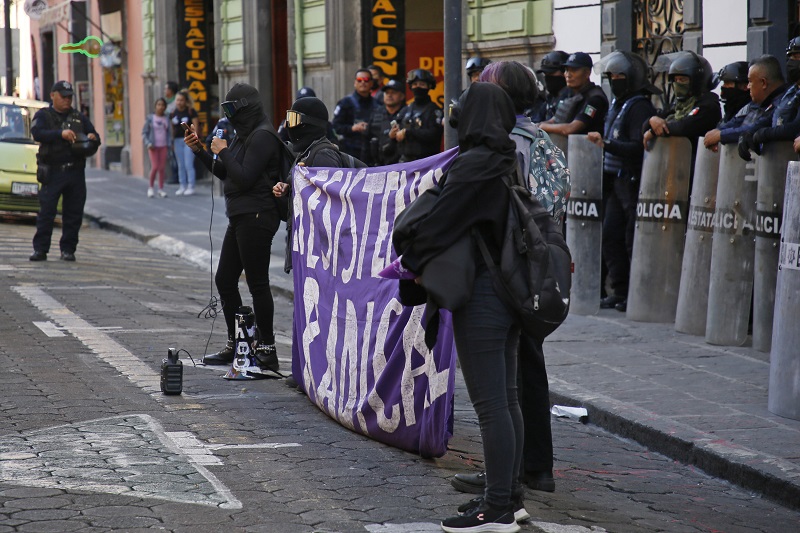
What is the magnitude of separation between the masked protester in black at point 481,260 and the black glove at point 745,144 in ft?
13.6

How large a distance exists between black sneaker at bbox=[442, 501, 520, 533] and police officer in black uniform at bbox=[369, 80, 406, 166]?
9161 mm

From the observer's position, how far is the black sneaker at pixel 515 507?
16.6ft

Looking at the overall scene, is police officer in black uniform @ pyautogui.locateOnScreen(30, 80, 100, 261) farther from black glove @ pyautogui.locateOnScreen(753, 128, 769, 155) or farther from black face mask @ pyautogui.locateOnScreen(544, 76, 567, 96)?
black glove @ pyautogui.locateOnScreen(753, 128, 769, 155)

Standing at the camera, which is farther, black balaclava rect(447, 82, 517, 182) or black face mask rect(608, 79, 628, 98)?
black face mask rect(608, 79, 628, 98)

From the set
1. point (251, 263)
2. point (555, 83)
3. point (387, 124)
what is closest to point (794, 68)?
point (555, 83)

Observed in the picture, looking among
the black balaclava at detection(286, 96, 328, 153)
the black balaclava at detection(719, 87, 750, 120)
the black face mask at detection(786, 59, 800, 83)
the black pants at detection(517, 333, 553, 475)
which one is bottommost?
the black pants at detection(517, 333, 553, 475)

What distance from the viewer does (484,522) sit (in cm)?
493

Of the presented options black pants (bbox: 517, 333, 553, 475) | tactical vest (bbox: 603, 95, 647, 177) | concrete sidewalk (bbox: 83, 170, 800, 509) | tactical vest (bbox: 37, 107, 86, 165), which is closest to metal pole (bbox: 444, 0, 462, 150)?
tactical vest (bbox: 603, 95, 647, 177)

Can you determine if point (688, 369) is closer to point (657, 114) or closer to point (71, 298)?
point (657, 114)

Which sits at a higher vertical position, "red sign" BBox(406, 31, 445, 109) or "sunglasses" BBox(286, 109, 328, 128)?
"red sign" BBox(406, 31, 445, 109)

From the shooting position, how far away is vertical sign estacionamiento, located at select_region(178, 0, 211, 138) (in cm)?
2848

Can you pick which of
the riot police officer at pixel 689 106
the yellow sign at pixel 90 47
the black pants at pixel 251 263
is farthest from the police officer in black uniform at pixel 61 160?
the yellow sign at pixel 90 47

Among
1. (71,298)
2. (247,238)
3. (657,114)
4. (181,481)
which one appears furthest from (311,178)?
(71,298)

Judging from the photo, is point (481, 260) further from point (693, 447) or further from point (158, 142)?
point (158, 142)
